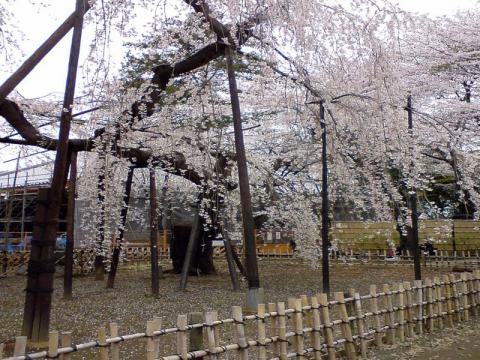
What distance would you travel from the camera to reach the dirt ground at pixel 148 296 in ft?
24.6

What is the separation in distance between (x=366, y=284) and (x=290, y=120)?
5089 millimetres

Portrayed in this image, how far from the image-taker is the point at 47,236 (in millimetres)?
5805

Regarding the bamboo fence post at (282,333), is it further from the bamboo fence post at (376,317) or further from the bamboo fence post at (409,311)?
the bamboo fence post at (409,311)

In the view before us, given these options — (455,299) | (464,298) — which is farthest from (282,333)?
(464,298)

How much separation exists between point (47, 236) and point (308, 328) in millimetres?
3166

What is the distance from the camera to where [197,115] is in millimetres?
9164

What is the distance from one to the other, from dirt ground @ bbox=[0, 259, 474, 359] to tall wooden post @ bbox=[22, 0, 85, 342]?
31.4 inches

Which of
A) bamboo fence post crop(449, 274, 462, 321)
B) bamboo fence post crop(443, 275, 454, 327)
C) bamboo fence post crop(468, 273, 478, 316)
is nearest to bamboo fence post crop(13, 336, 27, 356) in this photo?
bamboo fence post crop(443, 275, 454, 327)

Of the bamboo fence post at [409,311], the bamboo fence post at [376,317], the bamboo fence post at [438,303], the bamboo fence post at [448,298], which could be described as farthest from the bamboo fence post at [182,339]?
the bamboo fence post at [448,298]

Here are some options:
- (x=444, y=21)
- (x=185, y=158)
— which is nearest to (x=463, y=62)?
(x=444, y=21)

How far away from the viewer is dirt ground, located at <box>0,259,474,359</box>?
749 centimetres

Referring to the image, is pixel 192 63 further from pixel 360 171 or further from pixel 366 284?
pixel 366 284

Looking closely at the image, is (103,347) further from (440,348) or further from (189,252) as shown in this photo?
(189,252)

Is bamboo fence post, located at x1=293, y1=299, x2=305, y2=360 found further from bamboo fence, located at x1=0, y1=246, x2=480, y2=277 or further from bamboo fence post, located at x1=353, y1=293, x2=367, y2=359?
bamboo fence, located at x1=0, y1=246, x2=480, y2=277
